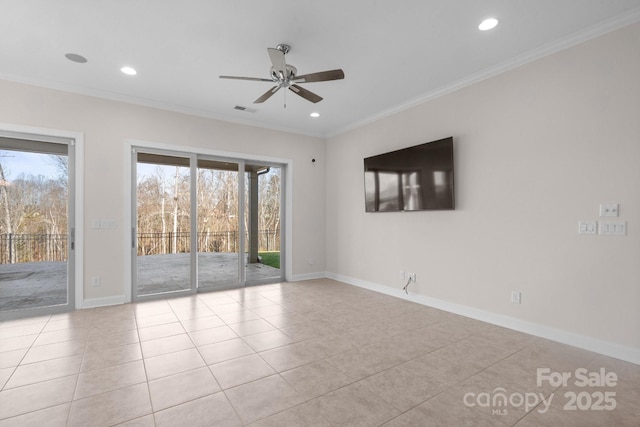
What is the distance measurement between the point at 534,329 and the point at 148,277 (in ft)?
17.0

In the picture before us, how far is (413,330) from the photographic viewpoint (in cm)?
333

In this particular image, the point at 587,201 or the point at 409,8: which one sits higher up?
the point at 409,8

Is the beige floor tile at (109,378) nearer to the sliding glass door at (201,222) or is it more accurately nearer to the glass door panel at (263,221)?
the sliding glass door at (201,222)

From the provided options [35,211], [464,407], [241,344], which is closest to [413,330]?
[464,407]

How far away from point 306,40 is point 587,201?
306 cm

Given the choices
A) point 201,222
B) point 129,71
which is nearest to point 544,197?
point 201,222

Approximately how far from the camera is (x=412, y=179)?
4359 mm

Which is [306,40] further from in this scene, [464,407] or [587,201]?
[464,407]

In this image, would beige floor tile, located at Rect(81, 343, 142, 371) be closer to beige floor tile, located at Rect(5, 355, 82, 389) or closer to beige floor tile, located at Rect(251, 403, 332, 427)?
beige floor tile, located at Rect(5, 355, 82, 389)

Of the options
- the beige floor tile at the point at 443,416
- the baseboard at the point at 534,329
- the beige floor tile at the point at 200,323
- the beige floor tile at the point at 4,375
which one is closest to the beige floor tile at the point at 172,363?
the beige floor tile at the point at 200,323

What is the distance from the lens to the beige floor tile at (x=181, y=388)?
2.05 meters

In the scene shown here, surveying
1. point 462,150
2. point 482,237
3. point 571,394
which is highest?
point 462,150

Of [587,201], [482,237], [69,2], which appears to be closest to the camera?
[69,2]

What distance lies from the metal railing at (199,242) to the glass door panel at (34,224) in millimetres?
942
